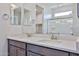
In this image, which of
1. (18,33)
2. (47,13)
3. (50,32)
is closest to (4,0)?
(18,33)

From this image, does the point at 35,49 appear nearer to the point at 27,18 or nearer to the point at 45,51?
the point at 45,51

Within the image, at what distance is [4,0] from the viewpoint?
10.3 feet

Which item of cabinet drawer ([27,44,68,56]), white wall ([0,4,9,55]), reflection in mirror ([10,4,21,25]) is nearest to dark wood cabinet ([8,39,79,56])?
cabinet drawer ([27,44,68,56])

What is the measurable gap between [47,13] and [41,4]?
0.88 feet

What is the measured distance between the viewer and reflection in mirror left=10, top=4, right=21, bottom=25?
127 inches

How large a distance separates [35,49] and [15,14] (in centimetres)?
145

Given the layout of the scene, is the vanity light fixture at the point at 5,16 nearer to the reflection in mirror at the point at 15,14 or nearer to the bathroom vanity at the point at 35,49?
the reflection in mirror at the point at 15,14

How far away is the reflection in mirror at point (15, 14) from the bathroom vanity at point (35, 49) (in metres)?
0.47

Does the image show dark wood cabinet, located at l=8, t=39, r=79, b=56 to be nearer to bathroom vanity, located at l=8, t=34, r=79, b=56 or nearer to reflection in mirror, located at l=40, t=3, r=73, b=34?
bathroom vanity, located at l=8, t=34, r=79, b=56

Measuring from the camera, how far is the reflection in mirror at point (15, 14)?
3.23 meters

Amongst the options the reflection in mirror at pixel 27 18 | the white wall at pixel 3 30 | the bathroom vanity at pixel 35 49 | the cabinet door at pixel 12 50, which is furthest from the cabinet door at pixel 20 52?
the reflection in mirror at pixel 27 18

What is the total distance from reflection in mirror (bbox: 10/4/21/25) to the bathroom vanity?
1.54ft

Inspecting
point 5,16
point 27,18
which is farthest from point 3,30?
point 27,18

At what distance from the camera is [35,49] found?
2.07 metres
